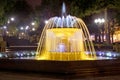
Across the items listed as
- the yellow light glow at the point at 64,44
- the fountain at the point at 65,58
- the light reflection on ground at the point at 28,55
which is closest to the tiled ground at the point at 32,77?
the fountain at the point at 65,58

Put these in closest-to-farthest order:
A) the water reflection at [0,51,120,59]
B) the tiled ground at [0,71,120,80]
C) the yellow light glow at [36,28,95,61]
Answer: the tiled ground at [0,71,120,80], the yellow light glow at [36,28,95,61], the water reflection at [0,51,120,59]

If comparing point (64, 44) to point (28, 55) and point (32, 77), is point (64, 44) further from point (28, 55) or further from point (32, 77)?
point (32, 77)

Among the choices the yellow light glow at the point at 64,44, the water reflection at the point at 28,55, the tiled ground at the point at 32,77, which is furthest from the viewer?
the water reflection at the point at 28,55

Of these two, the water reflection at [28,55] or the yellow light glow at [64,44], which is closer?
the yellow light glow at [64,44]

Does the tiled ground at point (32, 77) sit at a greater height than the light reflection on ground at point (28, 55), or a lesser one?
lesser

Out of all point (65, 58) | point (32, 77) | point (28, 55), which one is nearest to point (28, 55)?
point (28, 55)

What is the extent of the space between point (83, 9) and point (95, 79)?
2929 cm

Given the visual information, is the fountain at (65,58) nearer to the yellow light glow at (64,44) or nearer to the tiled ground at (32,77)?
the yellow light glow at (64,44)

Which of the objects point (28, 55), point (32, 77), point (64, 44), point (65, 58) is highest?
point (64, 44)

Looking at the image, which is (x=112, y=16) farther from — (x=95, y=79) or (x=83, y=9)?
(x=95, y=79)

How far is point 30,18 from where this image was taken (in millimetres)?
92500

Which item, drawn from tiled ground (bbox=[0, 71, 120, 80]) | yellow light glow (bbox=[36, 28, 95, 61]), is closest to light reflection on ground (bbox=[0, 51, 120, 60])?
yellow light glow (bbox=[36, 28, 95, 61])

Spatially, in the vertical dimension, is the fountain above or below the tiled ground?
above

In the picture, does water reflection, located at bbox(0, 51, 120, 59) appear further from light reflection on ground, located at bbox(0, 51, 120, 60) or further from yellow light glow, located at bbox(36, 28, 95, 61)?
yellow light glow, located at bbox(36, 28, 95, 61)
